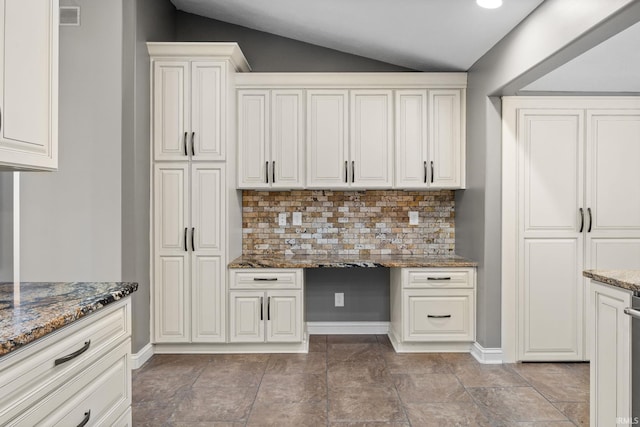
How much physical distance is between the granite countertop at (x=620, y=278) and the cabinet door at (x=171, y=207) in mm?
2888

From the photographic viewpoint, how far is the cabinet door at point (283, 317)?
371 centimetres

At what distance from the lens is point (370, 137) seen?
397cm

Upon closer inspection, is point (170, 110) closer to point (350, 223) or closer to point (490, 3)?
point (350, 223)

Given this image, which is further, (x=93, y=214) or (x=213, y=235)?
(x=213, y=235)

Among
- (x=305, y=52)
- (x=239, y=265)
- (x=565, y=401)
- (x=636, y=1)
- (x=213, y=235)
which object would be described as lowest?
(x=565, y=401)

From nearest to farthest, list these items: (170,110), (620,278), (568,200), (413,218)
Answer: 1. (620,278)
2. (568,200)
3. (170,110)
4. (413,218)

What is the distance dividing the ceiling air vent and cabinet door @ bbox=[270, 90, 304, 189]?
1.58 m

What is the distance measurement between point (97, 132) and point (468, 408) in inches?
127

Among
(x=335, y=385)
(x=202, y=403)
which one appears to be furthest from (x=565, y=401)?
(x=202, y=403)

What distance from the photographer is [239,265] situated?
367 centimetres

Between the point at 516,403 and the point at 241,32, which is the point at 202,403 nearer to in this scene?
the point at 516,403

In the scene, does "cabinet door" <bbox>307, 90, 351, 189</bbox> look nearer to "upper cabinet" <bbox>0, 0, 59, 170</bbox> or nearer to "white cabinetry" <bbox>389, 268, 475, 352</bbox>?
"white cabinetry" <bbox>389, 268, 475, 352</bbox>

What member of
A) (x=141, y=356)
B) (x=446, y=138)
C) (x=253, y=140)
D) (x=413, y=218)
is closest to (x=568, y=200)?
(x=446, y=138)

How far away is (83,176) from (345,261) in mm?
2156
